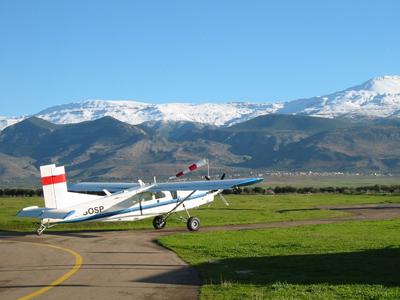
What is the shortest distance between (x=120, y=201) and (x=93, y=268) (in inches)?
540

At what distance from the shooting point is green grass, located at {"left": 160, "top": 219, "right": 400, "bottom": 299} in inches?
680

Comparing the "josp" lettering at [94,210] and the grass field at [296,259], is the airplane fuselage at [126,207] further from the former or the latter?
the grass field at [296,259]

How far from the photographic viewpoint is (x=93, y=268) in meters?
22.4

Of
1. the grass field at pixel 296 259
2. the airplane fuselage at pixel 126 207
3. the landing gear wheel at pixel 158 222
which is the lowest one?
the grass field at pixel 296 259

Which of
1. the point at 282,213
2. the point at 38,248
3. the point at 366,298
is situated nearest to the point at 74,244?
the point at 38,248

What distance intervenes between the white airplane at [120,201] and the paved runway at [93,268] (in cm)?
119

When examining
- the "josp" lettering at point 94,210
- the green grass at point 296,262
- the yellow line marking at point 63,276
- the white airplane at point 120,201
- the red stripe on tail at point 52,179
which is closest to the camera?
the green grass at point 296,262

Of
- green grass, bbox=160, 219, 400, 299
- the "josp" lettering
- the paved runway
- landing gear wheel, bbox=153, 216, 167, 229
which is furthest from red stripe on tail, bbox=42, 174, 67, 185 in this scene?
landing gear wheel, bbox=153, 216, 167, 229

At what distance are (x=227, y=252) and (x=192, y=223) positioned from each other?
441 inches

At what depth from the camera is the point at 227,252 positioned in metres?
25.6

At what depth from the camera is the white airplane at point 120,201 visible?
33125 millimetres

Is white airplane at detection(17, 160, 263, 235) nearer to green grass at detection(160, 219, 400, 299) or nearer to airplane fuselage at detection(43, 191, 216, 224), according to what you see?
airplane fuselage at detection(43, 191, 216, 224)

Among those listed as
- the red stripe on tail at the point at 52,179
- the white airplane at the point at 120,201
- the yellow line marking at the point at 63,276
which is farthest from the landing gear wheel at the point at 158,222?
the yellow line marking at the point at 63,276

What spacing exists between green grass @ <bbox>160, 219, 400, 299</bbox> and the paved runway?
91 centimetres
